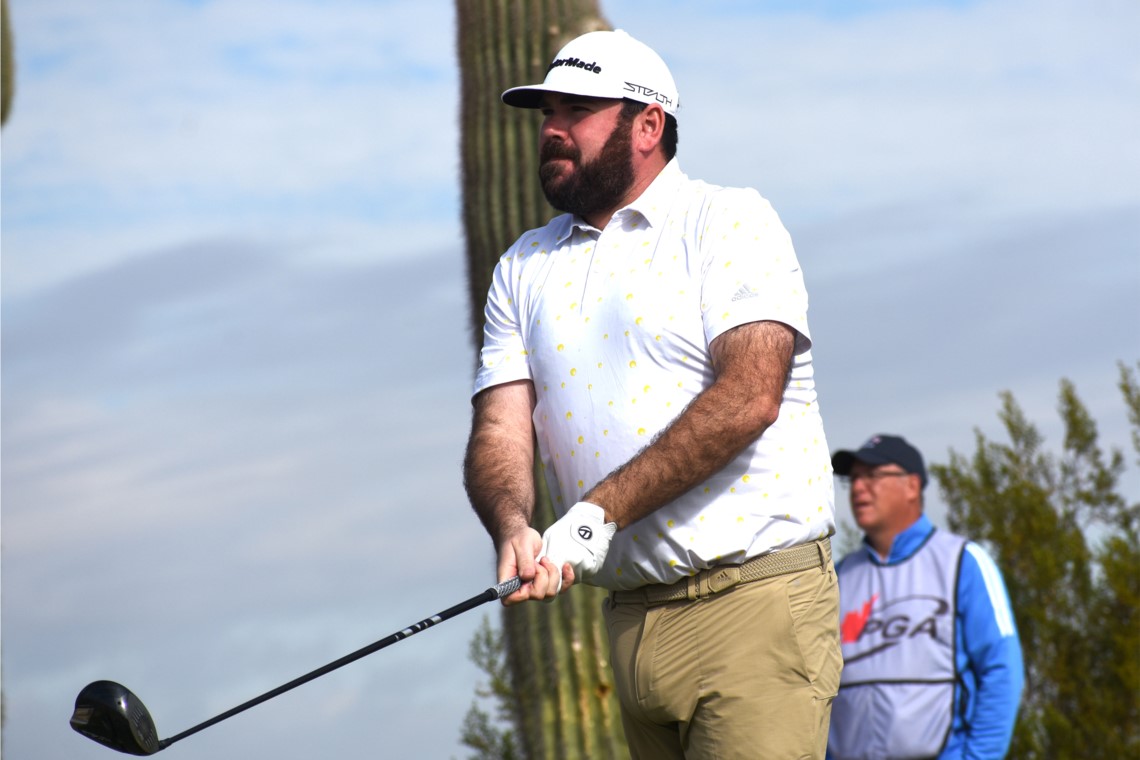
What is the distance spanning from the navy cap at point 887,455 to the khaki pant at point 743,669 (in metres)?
2.62

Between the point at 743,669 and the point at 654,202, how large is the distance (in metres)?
1.03

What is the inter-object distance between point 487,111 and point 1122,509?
10.7 meters

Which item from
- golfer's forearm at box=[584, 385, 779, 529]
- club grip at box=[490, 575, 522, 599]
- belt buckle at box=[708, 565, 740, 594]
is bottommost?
belt buckle at box=[708, 565, 740, 594]

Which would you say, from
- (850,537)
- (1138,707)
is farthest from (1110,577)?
(850,537)

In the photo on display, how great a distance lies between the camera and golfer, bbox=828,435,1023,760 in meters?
5.14

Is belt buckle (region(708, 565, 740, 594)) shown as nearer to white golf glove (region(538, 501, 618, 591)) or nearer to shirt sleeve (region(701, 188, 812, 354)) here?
white golf glove (region(538, 501, 618, 591))

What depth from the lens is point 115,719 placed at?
10.2 ft

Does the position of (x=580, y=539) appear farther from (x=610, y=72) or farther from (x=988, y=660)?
(x=988, y=660)

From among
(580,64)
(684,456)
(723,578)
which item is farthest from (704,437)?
(580,64)

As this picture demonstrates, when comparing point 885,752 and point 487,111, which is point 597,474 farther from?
point 487,111

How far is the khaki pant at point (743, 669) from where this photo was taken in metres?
3.00

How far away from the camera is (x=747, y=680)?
302cm

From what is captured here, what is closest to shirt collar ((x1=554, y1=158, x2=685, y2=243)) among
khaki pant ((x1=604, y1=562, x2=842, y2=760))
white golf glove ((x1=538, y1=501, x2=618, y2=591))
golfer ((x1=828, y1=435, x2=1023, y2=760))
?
white golf glove ((x1=538, y1=501, x2=618, y2=591))

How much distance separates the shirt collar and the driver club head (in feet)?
4.53
